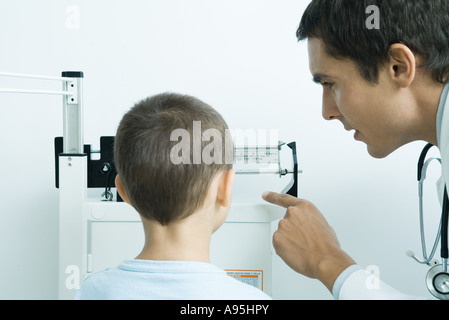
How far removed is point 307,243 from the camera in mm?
1133

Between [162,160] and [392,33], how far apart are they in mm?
557

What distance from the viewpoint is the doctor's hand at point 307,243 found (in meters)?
1.08

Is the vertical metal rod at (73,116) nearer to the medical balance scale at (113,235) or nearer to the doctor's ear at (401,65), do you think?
the medical balance scale at (113,235)

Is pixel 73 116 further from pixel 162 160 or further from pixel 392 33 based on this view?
pixel 392 33

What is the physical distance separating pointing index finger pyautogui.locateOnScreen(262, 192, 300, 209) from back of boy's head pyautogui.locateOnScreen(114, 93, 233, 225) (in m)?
0.32

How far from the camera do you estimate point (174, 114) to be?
886mm

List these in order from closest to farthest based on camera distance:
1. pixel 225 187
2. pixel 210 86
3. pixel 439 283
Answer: pixel 225 187, pixel 439 283, pixel 210 86

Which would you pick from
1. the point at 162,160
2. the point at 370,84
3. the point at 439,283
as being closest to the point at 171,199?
the point at 162,160

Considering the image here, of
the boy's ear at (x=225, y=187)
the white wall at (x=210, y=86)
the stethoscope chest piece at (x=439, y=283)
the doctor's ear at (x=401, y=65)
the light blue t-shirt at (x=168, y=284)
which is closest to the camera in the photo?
the light blue t-shirt at (x=168, y=284)

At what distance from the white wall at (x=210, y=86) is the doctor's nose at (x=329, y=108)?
466 mm

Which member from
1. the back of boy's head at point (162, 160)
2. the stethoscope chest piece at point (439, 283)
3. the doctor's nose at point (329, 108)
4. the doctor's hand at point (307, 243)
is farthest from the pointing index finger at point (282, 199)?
the stethoscope chest piece at point (439, 283)

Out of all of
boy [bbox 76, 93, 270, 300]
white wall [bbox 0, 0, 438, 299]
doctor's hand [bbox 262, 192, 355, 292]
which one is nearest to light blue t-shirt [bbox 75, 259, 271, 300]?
boy [bbox 76, 93, 270, 300]
